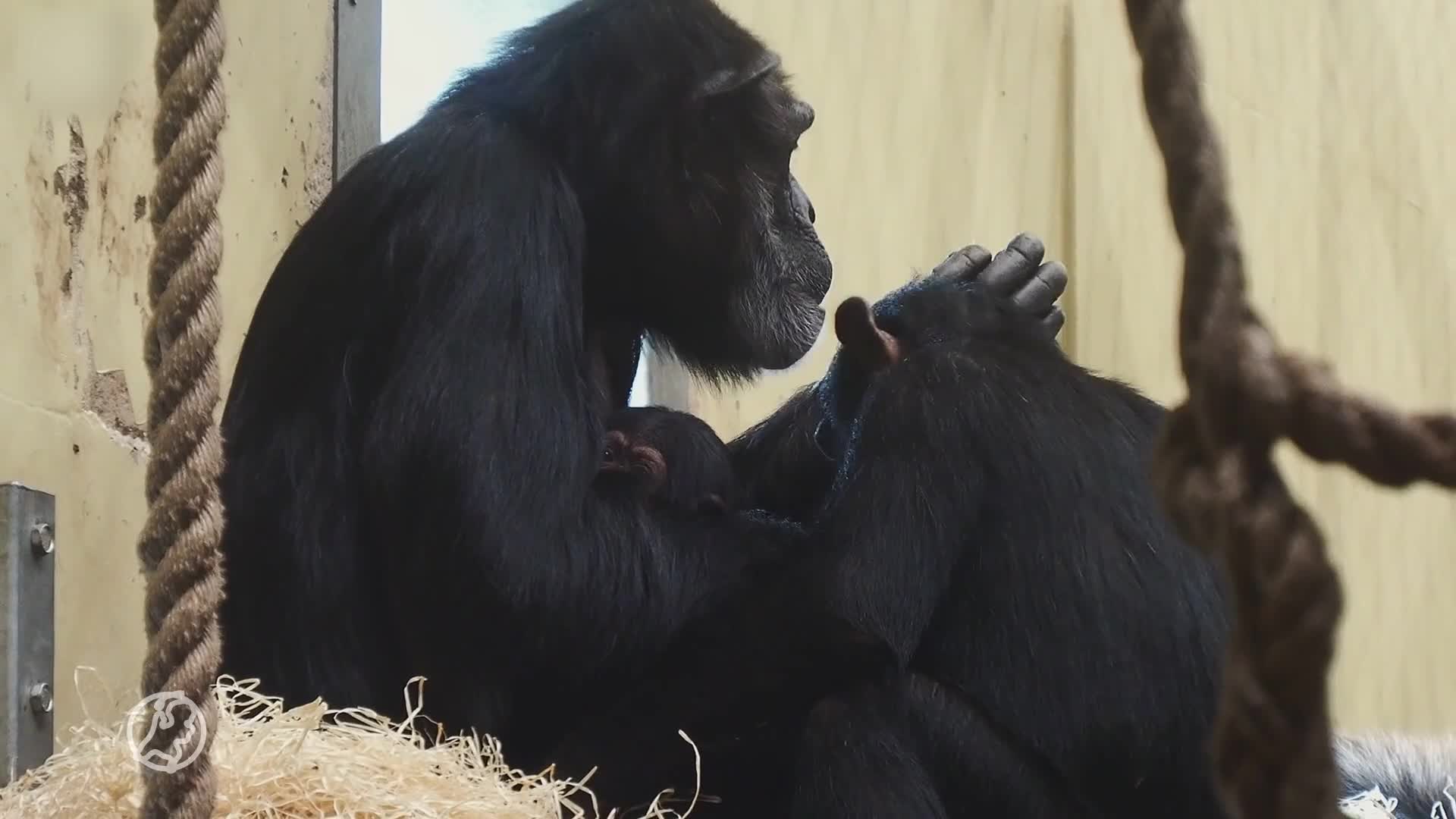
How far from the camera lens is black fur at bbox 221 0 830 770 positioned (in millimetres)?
1829

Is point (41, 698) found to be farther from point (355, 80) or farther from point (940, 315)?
point (355, 80)

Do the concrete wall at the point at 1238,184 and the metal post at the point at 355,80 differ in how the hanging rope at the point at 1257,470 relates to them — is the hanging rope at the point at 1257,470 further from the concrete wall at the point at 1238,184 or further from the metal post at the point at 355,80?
the concrete wall at the point at 1238,184

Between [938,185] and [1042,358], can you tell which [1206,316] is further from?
[938,185]

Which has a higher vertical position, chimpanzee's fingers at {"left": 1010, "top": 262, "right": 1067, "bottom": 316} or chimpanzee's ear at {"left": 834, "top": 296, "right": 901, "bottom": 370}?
chimpanzee's fingers at {"left": 1010, "top": 262, "right": 1067, "bottom": 316}

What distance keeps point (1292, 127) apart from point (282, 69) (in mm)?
2599

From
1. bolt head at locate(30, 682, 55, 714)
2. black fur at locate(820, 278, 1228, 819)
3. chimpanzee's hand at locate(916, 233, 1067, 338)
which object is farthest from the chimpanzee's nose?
bolt head at locate(30, 682, 55, 714)

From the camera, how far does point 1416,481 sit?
523 mm

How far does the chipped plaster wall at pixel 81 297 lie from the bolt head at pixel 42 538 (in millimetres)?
101

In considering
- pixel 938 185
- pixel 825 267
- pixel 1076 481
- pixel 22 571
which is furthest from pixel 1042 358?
pixel 938 185

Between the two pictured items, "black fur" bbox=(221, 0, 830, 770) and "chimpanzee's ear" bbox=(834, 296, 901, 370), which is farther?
"chimpanzee's ear" bbox=(834, 296, 901, 370)

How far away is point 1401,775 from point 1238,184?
1.93 m

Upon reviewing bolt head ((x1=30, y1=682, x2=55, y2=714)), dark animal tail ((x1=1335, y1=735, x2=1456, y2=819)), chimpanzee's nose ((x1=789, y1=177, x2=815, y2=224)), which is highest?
chimpanzee's nose ((x1=789, y1=177, x2=815, y2=224))

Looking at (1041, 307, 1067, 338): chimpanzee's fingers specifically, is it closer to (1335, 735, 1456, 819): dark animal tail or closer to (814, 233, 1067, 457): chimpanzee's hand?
(814, 233, 1067, 457): chimpanzee's hand

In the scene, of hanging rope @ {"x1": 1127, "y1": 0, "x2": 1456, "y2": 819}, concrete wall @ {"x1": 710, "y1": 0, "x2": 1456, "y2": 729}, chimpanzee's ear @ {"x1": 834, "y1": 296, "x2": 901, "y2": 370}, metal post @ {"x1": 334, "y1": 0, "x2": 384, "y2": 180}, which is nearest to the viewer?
hanging rope @ {"x1": 1127, "y1": 0, "x2": 1456, "y2": 819}
